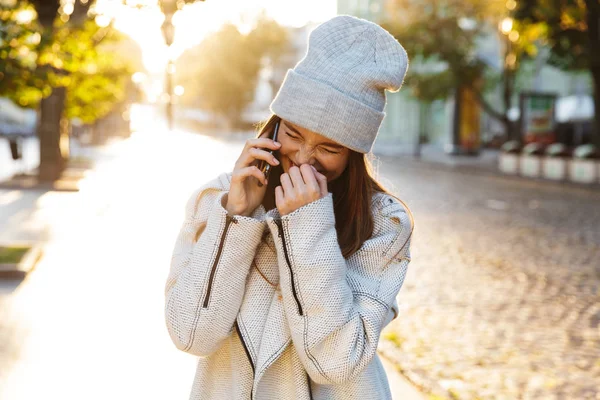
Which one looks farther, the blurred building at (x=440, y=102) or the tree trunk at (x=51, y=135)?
the blurred building at (x=440, y=102)

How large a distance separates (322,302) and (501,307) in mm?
6488

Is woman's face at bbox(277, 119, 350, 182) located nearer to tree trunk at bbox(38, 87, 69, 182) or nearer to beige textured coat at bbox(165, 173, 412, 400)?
beige textured coat at bbox(165, 173, 412, 400)

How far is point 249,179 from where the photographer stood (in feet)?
6.81

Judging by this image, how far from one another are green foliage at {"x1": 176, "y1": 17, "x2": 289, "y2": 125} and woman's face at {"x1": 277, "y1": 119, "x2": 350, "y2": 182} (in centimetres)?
8232

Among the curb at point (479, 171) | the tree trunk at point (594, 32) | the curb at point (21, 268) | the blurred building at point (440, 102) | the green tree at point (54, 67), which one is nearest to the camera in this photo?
the curb at point (21, 268)

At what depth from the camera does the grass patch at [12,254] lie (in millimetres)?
9328

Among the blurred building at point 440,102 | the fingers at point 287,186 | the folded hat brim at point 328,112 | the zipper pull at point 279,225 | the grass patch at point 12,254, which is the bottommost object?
the blurred building at point 440,102

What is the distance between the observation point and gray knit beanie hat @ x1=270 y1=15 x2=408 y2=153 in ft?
6.55

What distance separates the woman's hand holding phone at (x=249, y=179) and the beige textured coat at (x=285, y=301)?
0.12 ft

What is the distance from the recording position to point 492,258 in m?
11.1

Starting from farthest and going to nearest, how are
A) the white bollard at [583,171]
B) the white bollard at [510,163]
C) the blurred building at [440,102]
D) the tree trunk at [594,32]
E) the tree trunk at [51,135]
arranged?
the blurred building at [440,102] < the white bollard at [510,163] < the white bollard at [583,171] < the tree trunk at [594,32] < the tree trunk at [51,135]

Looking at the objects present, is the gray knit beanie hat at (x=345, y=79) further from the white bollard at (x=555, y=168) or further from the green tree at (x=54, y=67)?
the white bollard at (x=555, y=168)

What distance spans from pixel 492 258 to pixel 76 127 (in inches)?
1301

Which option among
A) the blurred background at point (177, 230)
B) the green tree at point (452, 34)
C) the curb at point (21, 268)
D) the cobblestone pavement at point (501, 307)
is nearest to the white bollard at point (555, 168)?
the blurred background at point (177, 230)
